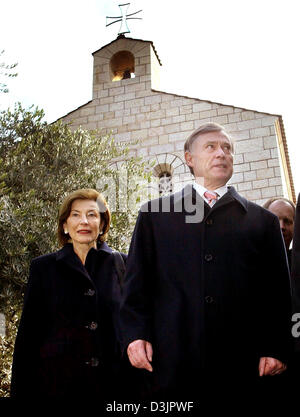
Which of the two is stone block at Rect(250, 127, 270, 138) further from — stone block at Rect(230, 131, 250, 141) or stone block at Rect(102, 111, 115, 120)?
stone block at Rect(102, 111, 115, 120)

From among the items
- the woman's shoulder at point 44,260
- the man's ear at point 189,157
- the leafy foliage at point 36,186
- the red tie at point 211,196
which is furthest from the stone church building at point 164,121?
Result: the red tie at point 211,196

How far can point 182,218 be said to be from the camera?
2.50 meters

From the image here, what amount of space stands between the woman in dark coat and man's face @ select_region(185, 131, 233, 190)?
2.97 feet

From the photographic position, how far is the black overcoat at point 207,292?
2164 millimetres

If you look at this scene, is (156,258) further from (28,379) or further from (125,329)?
(28,379)

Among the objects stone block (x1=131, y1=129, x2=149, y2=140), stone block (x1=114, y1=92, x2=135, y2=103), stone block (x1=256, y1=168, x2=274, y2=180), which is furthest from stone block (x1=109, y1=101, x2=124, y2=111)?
stone block (x1=256, y1=168, x2=274, y2=180)

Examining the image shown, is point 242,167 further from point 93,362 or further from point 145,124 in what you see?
point 93,362

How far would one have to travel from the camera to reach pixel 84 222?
317 centimetres

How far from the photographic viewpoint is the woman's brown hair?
3275 mm

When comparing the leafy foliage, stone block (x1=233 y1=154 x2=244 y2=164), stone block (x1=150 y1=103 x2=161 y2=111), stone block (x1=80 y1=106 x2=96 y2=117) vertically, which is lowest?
the leafy foliage

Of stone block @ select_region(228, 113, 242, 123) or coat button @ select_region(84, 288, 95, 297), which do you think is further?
stone block @ select_region(228, 113, 242, 123)

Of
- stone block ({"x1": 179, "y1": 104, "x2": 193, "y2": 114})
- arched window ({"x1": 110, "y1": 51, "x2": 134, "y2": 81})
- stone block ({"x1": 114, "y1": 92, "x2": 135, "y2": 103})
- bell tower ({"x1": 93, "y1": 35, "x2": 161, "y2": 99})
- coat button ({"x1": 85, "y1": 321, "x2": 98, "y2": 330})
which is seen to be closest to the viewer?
coat button ({"x1": 85, "y1": 321, "x2": 98, "y2": 330})

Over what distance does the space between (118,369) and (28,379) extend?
0.57 metres
